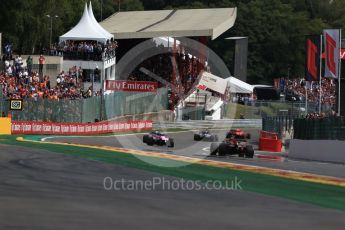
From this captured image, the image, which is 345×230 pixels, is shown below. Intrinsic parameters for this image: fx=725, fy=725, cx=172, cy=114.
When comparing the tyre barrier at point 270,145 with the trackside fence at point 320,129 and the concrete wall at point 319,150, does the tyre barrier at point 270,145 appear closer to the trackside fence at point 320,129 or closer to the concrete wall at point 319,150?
the concrete wall at point 319,150

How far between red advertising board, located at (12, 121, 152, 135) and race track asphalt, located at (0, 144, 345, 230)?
917 inches

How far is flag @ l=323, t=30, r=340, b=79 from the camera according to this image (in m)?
29.9

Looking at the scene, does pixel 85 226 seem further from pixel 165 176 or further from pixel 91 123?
pixel 91 123

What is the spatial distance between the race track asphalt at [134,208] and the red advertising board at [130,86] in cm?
3232

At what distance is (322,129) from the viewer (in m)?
26.4

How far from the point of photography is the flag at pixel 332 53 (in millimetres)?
29891

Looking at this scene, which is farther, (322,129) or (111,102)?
(111,102)

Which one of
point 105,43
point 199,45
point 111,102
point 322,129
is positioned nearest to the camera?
point 322,129

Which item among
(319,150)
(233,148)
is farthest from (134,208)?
(319,150)

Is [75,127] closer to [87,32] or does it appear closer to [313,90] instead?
[87,32]

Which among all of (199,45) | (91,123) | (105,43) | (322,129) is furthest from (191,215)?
(199,45)

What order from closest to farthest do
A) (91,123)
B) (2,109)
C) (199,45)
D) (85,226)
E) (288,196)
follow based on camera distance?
(85,226) → (288,196) → (2,109) → (91,123) → (199,45)

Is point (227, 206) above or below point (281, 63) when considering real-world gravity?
below

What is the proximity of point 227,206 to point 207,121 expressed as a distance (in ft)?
141
